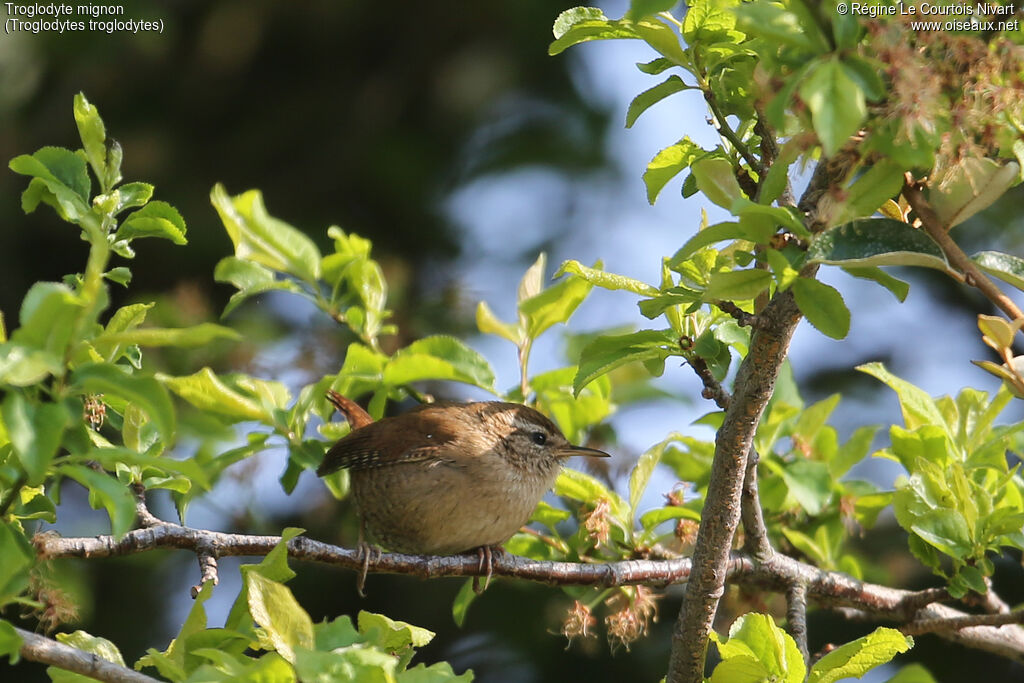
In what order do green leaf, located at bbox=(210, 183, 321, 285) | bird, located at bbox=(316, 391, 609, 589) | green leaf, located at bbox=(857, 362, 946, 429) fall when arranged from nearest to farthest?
green leaf, located at bbox=(857, 362, 946, 429)
green leaf, located at bbox=(210, 183, 321, 285)
bird, located at bbox=(316, 391, 609, 589)

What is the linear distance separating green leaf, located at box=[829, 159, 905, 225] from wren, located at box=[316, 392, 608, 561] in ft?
5.69

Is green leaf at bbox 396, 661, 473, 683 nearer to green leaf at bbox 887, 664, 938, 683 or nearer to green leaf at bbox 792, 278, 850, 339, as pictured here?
green leaf at bbox 887, 664, 938, 683

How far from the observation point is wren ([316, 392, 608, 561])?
333 centimetres

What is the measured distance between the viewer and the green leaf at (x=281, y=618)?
176 centimetres

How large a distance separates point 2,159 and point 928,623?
16.7 ft

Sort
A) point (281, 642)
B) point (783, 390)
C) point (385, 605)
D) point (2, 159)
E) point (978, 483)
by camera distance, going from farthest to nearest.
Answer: point (2, 159), point (385, 605), point (783, 390), point (978, 483), point (281, 642)

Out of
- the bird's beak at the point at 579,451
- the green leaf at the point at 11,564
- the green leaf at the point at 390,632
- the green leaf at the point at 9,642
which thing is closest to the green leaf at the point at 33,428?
the green leaf at the point at 11,564

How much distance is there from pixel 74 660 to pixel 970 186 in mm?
1748

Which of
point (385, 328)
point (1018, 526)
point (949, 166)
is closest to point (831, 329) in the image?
point (949, 166)

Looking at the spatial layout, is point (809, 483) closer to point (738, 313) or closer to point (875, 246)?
point (738, 313)

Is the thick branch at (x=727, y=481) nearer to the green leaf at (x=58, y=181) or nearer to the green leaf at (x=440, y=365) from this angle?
the green leaf at (x=440, y=365)

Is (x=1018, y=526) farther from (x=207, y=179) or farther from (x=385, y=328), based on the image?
(x=207, y=179)

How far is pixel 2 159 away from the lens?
5688mm

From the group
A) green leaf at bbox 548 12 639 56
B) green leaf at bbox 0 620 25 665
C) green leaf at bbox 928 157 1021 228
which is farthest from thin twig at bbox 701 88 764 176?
green leaf at bbox 0 620 25 665
